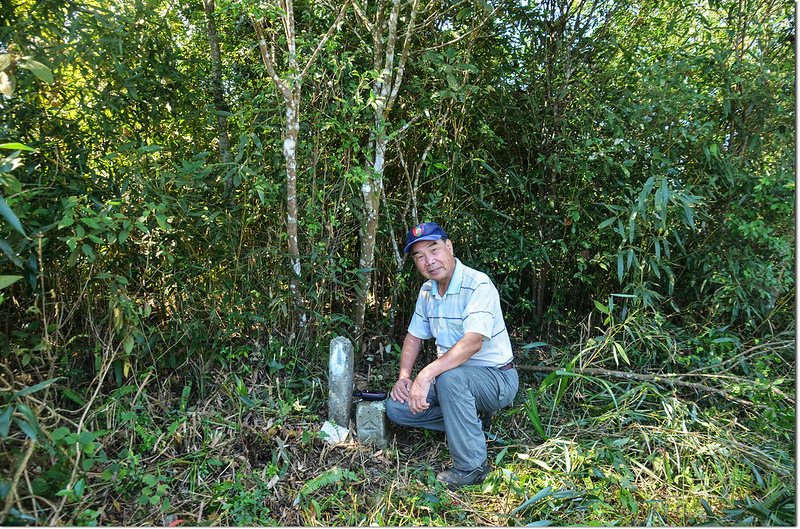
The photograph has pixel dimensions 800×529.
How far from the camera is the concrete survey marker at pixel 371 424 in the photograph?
2686 mm

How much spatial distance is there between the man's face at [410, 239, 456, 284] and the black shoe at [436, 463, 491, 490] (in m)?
0.92

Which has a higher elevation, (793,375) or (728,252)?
(728,252)

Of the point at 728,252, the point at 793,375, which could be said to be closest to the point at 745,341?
the point at 793,375

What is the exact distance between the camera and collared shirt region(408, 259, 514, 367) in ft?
8.61

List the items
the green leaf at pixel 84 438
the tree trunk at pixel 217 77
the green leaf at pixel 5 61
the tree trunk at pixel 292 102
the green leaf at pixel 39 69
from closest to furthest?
the green leaf at pixel 39 69 < the green leaf at pixel 5 61 < the green leaf at pixel 84 438 < the tree trunk at pixel 292 102 < the tree trunk at pixel 217 77

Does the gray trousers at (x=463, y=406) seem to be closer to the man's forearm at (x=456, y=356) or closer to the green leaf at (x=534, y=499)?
the man's forearm at (x=456, y=356)

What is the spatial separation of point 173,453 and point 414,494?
109cm

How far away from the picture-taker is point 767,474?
2424 millimetres

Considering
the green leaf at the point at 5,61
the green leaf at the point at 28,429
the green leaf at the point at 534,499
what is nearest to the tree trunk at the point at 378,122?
the green leaf at the point at 534,499

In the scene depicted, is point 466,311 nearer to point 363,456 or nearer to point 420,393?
point 420,393

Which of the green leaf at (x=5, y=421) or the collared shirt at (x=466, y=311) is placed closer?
the green leaf at (x=5, y=421)

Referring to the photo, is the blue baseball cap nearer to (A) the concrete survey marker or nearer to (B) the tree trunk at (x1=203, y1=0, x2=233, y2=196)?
(A) the concrete survey marker

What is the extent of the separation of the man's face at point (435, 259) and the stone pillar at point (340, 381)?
55 centimetres

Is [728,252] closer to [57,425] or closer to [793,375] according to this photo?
[793,375]
